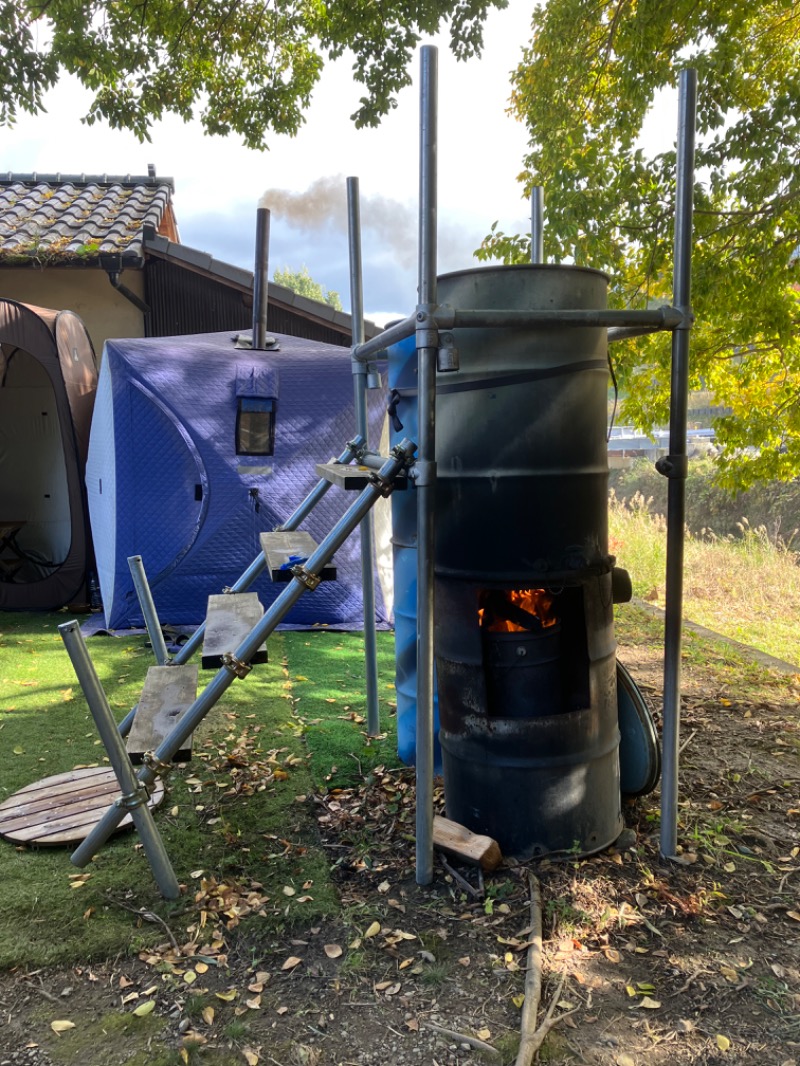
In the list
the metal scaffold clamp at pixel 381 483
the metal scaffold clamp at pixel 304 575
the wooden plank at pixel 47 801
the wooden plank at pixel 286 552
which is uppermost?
the metal scaffold clamp at pixel 381 483

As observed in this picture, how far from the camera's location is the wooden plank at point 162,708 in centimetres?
265

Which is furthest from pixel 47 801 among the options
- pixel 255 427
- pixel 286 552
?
pixel 255 427

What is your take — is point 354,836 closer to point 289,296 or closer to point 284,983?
point 284,983

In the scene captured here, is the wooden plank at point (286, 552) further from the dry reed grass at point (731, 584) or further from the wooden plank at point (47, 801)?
the dry reed grass at point (731, 584)

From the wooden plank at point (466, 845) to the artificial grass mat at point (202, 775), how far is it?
43 cm

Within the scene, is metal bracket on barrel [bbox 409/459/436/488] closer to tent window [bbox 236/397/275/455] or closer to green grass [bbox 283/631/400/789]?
Result: green grass [bbox 283/631/400/789]

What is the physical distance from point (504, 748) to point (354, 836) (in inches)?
31.5

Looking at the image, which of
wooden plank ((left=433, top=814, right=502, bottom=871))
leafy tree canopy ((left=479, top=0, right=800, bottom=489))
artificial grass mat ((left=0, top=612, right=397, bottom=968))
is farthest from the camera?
leafy tree canopy ((left=479, top=0, right=800, bottom=489))

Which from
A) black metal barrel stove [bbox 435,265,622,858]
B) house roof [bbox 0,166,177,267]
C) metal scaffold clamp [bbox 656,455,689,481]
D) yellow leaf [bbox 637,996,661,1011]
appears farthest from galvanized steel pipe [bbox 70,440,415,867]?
house roof [bbox 0,166,177,267]

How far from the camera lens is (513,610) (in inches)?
111

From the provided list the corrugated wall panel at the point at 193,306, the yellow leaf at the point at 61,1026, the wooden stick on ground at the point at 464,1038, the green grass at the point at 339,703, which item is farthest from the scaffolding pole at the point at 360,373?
the corrugated wall panel at the point at 193,306

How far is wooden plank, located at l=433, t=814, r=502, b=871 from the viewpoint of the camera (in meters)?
2.72

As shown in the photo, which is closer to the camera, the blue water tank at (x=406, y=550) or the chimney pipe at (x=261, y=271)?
the blue water tank at (x=406, y=550)

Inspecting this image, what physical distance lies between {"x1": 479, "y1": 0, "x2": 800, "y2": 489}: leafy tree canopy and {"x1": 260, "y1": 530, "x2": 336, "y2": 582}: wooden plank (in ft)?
10.5
